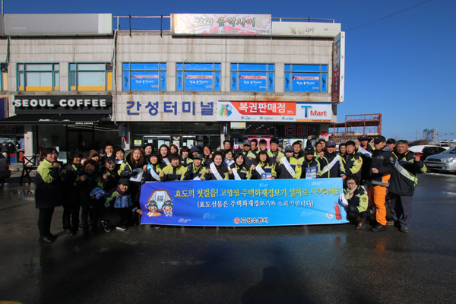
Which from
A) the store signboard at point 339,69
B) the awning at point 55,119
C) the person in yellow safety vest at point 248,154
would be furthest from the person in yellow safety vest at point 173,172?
the store signboard at point 339,69

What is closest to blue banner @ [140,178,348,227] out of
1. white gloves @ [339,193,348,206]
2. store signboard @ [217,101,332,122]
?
white gloves @ [339,193,348,206]

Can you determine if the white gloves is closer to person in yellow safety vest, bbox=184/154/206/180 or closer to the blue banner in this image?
the blue banner

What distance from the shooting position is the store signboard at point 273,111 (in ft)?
51.1

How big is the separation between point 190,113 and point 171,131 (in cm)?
213

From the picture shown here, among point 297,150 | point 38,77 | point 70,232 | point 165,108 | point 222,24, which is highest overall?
point 222,24

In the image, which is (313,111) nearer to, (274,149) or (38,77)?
(274,149)

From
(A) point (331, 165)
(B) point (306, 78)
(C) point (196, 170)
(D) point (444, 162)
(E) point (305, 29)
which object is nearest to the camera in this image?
(C) point (196, 170)

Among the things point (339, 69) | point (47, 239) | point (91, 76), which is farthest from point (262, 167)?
point (91, 76)

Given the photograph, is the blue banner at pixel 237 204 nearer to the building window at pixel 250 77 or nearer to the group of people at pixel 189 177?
the group of people at pixel 189 177

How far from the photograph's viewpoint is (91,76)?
15.9m

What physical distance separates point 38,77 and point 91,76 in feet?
11.1

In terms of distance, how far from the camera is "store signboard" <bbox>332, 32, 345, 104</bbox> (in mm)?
14562

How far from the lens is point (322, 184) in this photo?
5.46m

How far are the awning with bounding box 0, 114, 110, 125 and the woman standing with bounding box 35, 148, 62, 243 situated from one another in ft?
37.0
